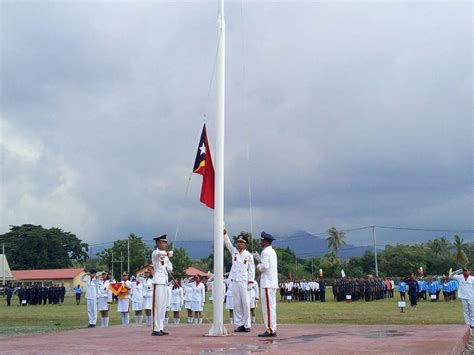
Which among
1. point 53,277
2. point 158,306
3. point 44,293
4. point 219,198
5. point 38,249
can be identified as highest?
point 38,249

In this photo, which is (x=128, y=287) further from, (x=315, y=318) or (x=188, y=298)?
(x=315, y=318)

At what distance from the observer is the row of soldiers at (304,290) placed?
4425cm

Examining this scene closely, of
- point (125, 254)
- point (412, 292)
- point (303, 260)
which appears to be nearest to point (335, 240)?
point (303, 260)

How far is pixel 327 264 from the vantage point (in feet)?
280

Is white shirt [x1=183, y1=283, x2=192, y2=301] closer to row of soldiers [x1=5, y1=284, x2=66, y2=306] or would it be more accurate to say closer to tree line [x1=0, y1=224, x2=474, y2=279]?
row of soldiers [x1=5, y1=284, x2=66, y2=306]

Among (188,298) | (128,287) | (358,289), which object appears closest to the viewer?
(128,287)

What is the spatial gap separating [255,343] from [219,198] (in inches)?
119

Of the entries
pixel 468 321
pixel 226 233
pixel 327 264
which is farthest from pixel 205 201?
pixel 327 264

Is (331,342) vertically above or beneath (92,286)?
beneath

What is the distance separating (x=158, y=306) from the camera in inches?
484

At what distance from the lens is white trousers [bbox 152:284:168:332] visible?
12203 mm

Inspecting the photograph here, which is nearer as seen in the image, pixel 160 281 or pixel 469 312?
pixel 160 281

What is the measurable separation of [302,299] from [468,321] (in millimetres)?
30218

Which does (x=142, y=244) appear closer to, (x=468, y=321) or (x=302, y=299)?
(x=302, y=299)
